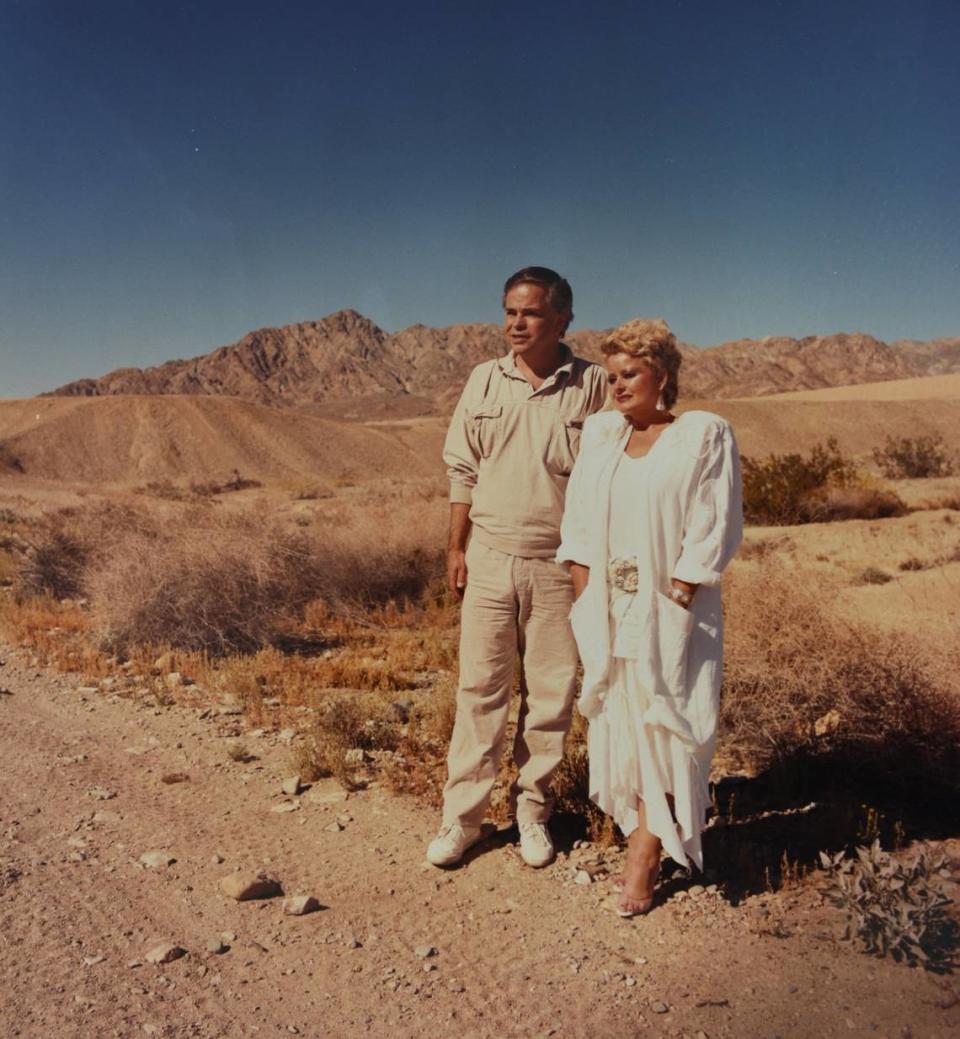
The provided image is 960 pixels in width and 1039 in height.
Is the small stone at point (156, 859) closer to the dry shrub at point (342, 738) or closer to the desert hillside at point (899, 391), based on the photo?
the dry shrub at point (342, 738)

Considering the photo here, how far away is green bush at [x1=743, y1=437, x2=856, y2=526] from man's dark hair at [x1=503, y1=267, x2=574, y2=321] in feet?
36.8

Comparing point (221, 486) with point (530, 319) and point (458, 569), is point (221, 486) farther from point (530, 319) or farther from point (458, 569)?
point (530, 319)

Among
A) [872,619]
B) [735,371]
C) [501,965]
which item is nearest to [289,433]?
[872,619]

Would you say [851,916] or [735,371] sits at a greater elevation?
[735,371]

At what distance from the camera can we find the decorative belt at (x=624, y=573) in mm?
Answer: 2754

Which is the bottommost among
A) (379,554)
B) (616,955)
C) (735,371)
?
(616,955)

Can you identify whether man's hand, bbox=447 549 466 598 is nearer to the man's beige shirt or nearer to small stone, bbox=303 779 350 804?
the man's beige shirt

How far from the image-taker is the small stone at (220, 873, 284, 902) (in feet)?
9.91

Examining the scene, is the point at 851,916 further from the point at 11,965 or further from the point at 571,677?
the point at 11,965

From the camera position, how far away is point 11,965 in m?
2.61

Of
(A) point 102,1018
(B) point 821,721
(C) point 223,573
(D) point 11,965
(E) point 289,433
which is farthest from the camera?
(E) point 289,433

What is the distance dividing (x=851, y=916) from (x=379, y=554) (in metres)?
6.00

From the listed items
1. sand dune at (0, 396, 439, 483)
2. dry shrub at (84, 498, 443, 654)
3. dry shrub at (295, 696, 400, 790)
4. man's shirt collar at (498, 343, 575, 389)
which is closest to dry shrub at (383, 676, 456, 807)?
dry shrub at (295, 696, 400, 790)

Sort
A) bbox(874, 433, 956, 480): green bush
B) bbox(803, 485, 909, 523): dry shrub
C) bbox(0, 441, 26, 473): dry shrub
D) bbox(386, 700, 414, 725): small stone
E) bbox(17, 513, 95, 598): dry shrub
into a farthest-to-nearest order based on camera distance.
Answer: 1. bbox(0, 441, 26, 473): dry shrub
2. bbox(874, 433, 956, 480): green bush
3. bbox(803, 485, 909, 523): dry shrub
4. bbox(17, 513, 95, 598): dry shrub
5. bbox(386, 700, 414, 725): small stone
